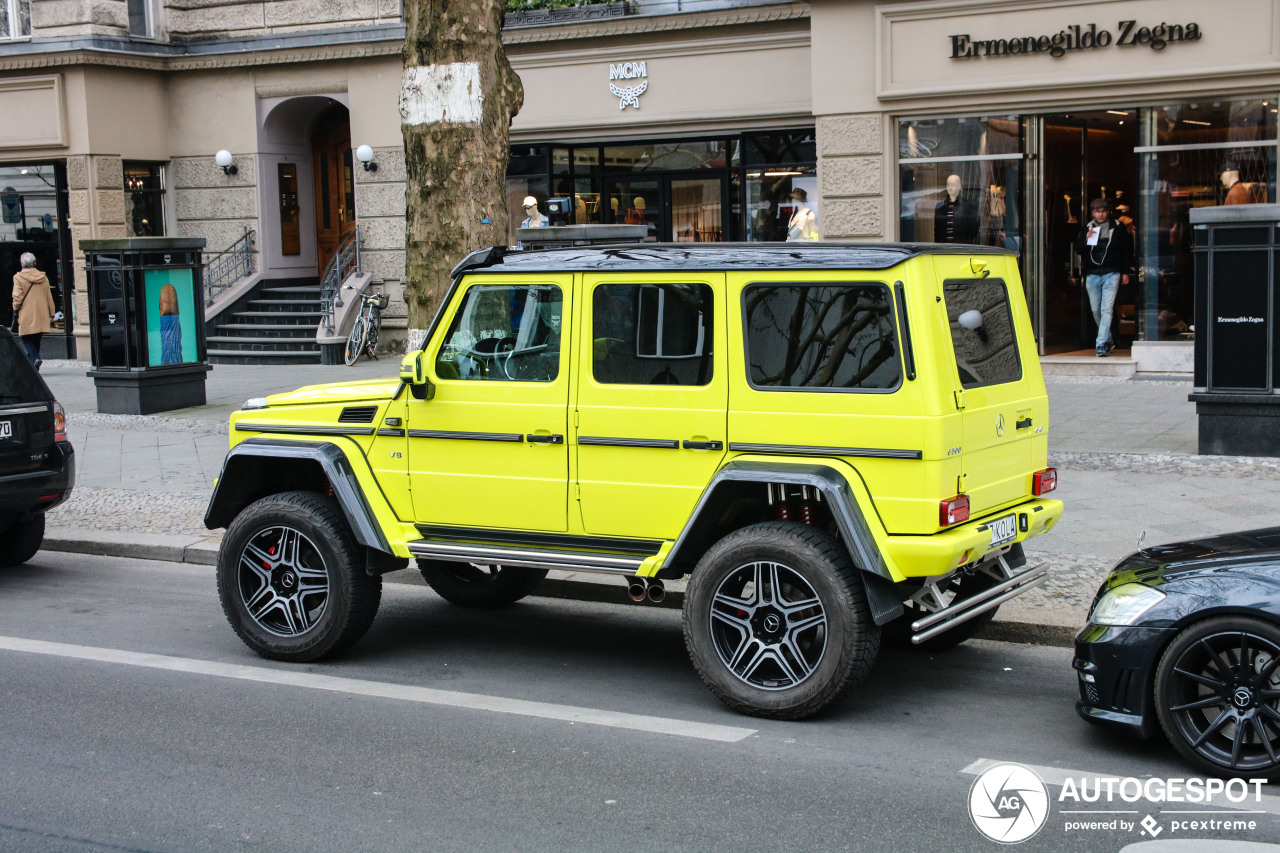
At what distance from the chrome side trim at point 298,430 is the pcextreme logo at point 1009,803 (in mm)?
3275

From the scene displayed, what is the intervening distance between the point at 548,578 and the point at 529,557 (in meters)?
2.06

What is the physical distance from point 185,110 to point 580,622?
708 inches

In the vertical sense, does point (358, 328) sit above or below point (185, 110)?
below

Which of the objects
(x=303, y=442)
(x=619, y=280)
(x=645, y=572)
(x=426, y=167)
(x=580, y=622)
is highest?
(x=426, y=167)

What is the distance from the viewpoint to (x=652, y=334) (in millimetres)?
5898

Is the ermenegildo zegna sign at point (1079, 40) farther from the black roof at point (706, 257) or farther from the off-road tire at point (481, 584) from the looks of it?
the off-road tire at point (481, 584)

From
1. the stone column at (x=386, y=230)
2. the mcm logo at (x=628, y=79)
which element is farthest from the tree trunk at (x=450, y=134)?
the stone column at (x=386, y=230)

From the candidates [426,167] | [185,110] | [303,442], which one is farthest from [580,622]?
[185,110]

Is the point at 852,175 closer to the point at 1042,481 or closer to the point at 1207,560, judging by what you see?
the point at 1042,481

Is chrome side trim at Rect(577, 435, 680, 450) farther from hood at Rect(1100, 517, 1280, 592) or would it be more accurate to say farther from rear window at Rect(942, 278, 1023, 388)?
hood at Rect(1100, 517, 1280, 592)

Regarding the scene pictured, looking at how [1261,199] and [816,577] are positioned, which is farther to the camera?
[1261,199]

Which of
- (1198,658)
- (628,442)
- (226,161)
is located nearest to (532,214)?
(226,161)

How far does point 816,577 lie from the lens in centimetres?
535

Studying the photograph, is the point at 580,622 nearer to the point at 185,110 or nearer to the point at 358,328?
the point at 358,328
